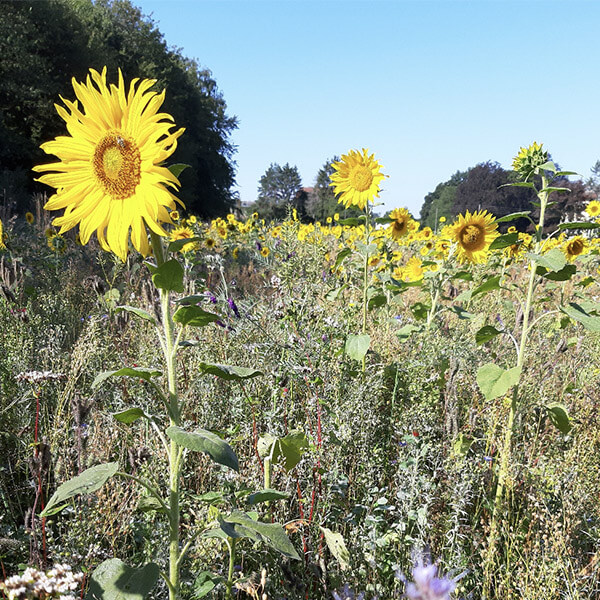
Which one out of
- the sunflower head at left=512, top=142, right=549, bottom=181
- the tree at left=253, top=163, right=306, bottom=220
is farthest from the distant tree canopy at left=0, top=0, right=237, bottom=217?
the sunflower head at left=512, top=142, right=549, bottom=181

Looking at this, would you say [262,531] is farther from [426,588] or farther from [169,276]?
[426,588]

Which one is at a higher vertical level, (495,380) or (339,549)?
(495,380)

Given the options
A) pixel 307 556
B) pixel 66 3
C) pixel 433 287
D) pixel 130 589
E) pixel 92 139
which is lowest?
pixel 307 556

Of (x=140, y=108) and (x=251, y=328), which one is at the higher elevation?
(x=140, y=108)

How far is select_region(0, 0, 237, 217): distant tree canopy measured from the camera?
1947 cm

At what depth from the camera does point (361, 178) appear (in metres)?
3.34

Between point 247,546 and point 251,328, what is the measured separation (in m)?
1.59

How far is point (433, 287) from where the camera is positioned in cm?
352

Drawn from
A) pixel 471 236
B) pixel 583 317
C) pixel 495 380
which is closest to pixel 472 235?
pixel 471 236

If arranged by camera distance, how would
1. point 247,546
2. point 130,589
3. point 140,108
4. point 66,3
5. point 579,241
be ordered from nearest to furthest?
point 130,589
point 140,108
point 247,546
point 579,241
point 66,3

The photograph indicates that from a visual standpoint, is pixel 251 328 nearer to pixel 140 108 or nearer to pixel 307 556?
pixel 307 556

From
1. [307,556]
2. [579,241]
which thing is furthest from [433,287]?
[307,556]

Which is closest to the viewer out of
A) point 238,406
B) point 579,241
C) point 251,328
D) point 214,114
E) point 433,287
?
point 238,406

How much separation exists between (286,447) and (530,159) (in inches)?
66.0
